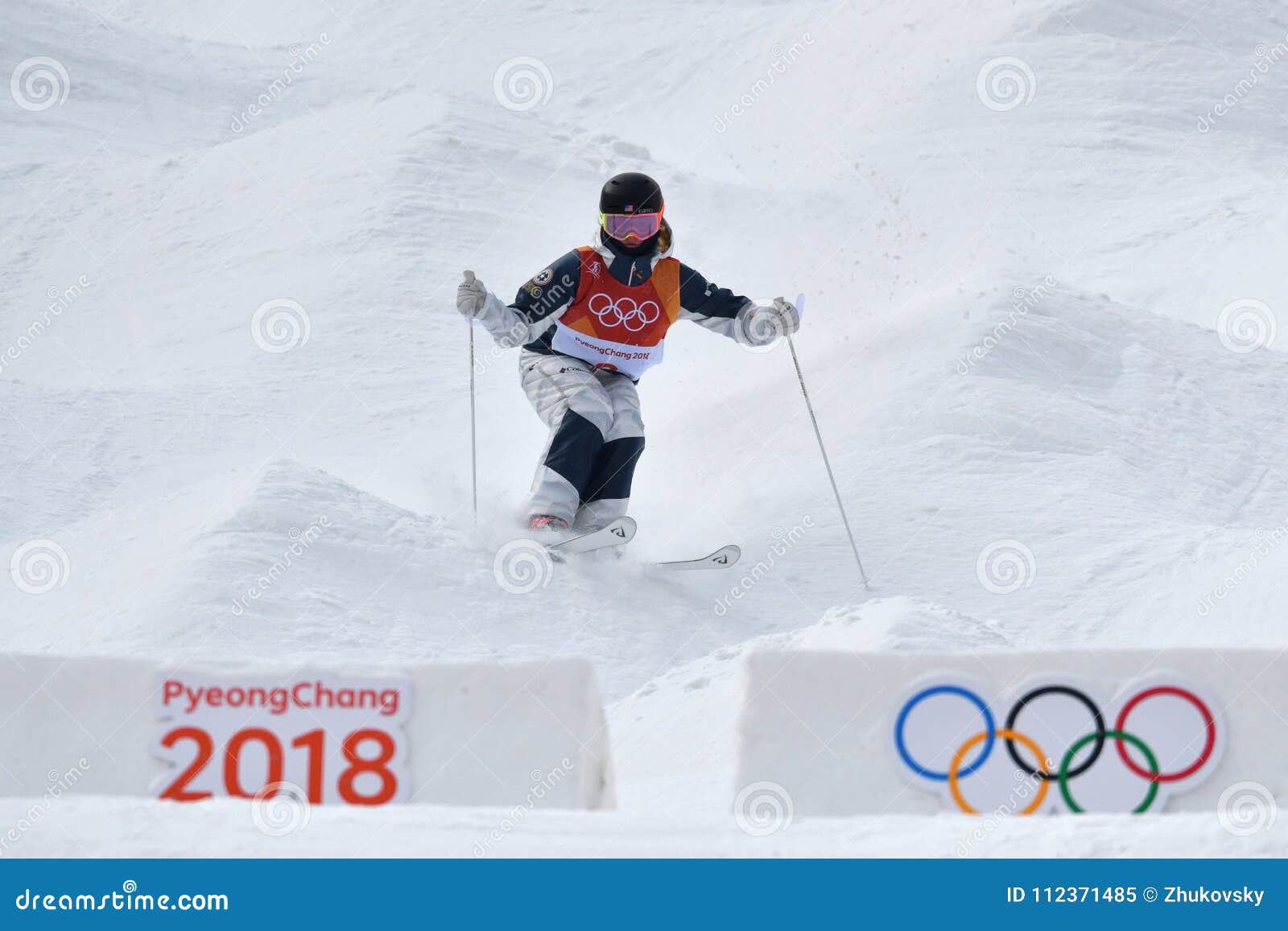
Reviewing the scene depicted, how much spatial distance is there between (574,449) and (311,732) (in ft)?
7.26

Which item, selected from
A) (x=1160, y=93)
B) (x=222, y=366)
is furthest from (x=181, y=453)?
(x=1160, y=93)

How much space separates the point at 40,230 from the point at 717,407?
6.30 meters

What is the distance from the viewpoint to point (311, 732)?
3764 millimetres

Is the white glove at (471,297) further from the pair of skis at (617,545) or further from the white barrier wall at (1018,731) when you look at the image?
the white barrier wall at (1018,731)

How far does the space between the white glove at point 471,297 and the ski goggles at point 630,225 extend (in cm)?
54

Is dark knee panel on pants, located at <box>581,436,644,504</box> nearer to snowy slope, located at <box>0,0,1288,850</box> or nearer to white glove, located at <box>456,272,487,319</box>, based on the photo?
snowy slope, located at <box>0,0,1288,850</box>

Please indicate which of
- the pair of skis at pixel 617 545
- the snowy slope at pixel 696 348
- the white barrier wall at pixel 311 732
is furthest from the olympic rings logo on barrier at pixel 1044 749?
the pair of skis at pixel 617 545

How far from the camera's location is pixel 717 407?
7656 millimetres

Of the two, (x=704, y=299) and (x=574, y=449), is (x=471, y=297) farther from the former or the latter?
(x=704, y=299)

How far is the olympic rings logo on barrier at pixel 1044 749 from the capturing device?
3672 millimetres

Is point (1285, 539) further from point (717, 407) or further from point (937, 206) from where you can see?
point (937, 206)

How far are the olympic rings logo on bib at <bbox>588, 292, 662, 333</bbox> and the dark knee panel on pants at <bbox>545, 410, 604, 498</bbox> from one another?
403 mm

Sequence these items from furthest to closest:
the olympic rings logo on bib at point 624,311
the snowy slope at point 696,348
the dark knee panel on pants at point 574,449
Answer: the olympic rings logo on bib at point 624,311 → the dark knee panel on pants at point 574,449 → the snowy slope at point 696,348

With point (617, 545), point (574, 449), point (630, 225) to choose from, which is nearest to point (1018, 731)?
point (617, 545)
